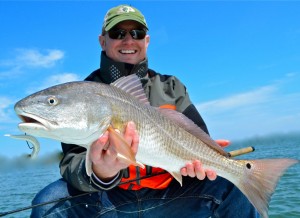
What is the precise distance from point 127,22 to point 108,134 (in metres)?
1.91

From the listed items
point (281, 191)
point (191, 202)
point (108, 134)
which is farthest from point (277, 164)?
point (281, 191)

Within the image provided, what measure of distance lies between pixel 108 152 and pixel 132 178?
3.47 feet

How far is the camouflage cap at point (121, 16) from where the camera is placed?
410 cm

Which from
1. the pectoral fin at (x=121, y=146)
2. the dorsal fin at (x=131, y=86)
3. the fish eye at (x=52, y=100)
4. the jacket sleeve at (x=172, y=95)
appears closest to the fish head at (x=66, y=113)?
the fish eye at (x=52, y=100)

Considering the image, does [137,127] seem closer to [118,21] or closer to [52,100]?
[52,100]

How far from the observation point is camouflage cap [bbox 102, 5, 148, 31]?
410 cm

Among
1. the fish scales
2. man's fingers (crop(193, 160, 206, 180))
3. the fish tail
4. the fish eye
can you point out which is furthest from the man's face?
the fish tail

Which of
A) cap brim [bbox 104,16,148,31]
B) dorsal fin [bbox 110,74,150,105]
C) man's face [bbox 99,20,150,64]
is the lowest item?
dorsal fin [bbox 110,74,150,105]

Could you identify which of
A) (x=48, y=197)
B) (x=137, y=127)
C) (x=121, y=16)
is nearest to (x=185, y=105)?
(x=121, y=16)

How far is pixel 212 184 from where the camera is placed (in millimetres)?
3732

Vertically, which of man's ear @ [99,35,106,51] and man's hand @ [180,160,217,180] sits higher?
man's ear @ [99,35,106,51]

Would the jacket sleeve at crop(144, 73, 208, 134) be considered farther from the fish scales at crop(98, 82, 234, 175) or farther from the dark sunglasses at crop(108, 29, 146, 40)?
the fish scales at crop(98, 82, 234, 175)

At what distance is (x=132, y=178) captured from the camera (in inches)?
149

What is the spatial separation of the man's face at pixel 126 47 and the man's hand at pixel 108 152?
1.71m
